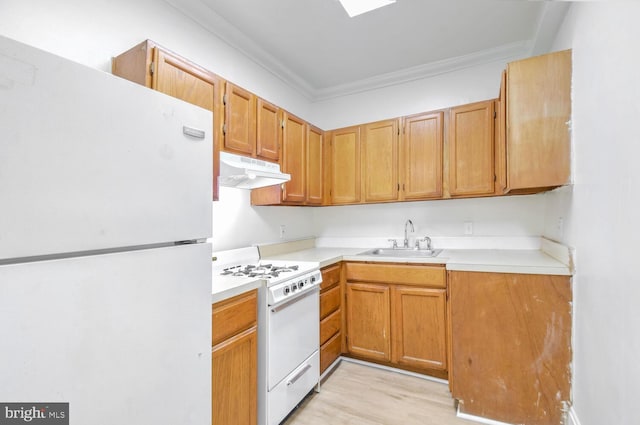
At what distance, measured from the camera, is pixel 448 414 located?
183 cm

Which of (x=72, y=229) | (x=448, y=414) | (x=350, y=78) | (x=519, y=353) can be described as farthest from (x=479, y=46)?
(x=72, y=229)

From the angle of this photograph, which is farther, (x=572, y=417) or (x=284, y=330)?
(x=284, y=330)

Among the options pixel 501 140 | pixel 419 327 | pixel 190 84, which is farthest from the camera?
pixel 419 327

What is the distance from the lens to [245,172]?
1.65 metres

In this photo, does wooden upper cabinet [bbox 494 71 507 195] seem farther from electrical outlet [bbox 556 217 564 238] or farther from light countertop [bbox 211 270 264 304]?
light countertop [bbox 211 270 264 304]

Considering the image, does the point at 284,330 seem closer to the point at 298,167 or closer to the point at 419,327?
the point at 419,327

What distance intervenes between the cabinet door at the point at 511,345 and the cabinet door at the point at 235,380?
4.24ft

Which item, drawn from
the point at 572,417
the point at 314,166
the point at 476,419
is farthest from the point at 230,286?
the point at 572,417

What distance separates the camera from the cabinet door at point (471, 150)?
7.52 ft

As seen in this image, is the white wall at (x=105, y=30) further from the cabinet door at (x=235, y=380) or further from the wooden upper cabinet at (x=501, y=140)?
the wooden upper cabinet at (x=501, y=140)

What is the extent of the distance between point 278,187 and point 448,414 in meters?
1.97

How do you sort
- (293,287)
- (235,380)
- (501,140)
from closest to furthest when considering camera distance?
(235,380) → (293,287) → (501,140)

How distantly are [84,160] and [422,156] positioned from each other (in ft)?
7.82

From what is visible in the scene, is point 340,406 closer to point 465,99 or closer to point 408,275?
point 408,275
